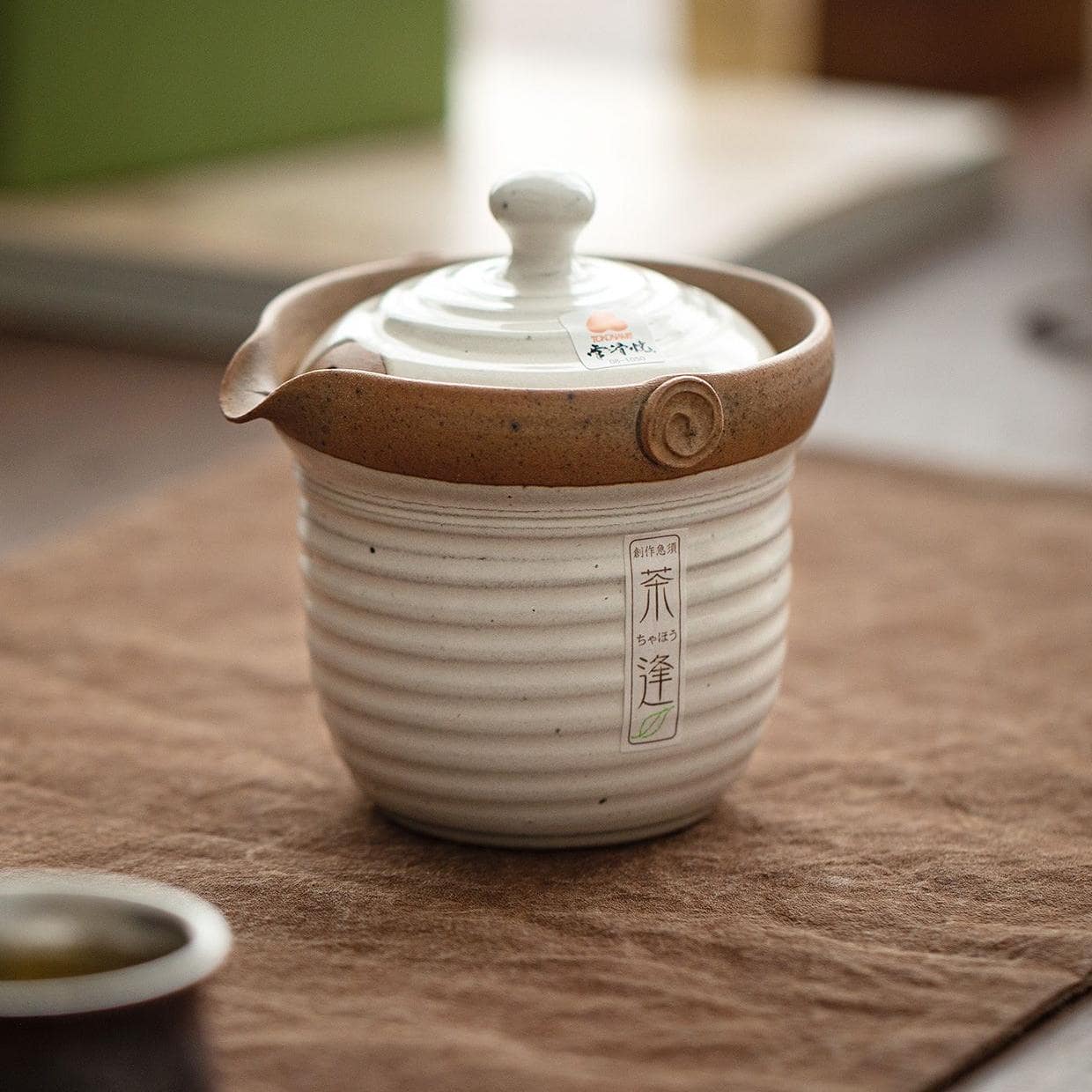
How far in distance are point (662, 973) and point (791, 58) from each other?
3.55m

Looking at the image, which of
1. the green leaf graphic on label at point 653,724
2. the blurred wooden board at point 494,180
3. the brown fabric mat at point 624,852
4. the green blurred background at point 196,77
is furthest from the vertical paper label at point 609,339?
the green blurred background at point 196,77

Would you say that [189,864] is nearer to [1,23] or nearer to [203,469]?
[203,469]

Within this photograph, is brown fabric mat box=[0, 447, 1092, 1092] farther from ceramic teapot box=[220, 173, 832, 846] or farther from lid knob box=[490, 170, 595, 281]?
lid knob box=[490, 170, 595, 281]

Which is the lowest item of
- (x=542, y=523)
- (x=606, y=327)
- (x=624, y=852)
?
(x=624, y=852)

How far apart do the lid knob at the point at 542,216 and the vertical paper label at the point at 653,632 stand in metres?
0.18

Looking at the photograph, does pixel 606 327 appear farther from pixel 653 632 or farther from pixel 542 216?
pixel 653 632

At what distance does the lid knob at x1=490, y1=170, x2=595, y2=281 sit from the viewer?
3.45 ft

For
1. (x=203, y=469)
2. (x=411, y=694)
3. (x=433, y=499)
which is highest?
(x=433, y=499)

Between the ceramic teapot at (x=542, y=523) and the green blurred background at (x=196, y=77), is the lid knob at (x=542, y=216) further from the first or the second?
the green blurred background at (x=196, y=77)

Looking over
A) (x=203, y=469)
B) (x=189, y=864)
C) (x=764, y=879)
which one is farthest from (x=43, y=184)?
(x=764, y=879)

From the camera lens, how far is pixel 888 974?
100cm

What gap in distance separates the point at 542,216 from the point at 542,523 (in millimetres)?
187

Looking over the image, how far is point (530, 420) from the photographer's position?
980 mm

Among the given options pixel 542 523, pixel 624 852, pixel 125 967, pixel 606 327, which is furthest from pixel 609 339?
pixel 125 967
